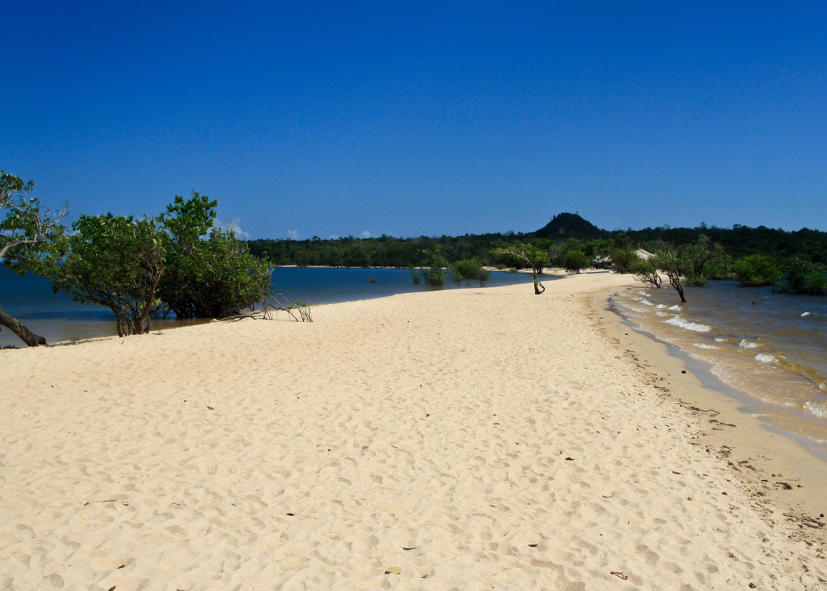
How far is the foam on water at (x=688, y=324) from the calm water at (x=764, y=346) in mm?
30

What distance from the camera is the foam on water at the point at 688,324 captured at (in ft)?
53.6

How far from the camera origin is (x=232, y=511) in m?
4.28

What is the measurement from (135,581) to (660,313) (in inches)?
886

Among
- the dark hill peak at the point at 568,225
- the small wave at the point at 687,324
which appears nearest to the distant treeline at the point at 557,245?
the dark hill peak at the point at 568,225

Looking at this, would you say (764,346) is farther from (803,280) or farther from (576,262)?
(576,262)

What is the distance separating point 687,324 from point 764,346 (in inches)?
180

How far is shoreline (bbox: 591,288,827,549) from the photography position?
4.59 metres

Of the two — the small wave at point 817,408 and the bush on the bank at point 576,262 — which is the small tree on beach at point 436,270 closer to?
the small wave at point 817,408

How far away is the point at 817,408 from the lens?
769 centimetres

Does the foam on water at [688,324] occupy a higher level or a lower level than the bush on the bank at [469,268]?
lower

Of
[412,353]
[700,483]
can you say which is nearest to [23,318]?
[412,353]

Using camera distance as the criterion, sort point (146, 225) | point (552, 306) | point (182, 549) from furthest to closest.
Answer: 1. point (552, 306)
2. point (146, 225)
3. point (182, 549)

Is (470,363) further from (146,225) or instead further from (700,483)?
(146,225)

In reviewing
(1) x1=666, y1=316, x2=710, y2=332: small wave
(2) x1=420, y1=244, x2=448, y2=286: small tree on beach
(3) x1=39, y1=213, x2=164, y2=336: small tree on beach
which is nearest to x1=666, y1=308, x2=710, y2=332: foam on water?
(1) x1=666, y1=316, x2=710, y2=332: small wave
